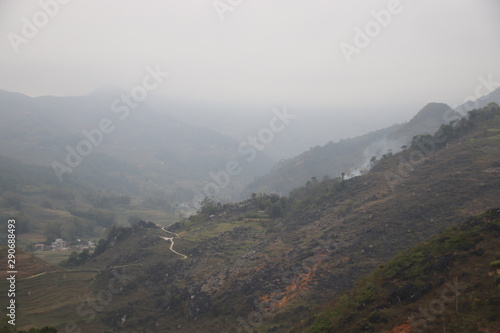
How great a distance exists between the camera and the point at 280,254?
34531 mm

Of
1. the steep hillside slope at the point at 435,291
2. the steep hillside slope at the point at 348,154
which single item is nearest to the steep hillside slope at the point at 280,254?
the steep hillside slope at the point at 435,291

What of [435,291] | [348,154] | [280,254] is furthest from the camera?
[348,154]

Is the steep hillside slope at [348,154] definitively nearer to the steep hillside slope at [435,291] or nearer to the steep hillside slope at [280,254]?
the steep hillside slope at [280,254]

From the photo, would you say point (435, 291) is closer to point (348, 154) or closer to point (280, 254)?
point (280, 254)

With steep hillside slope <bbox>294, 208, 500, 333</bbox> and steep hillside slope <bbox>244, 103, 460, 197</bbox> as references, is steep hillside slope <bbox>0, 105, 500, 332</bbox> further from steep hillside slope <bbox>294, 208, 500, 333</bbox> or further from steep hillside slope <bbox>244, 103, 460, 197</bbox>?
steep hillside slope <bbox>244, 103, 460, 197</bbox>

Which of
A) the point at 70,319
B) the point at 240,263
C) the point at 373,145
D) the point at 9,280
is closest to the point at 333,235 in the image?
the point at 240,263

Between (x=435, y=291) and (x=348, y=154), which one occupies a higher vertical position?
(x=348, y=154)

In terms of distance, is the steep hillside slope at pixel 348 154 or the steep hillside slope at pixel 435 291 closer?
the steep hillside slope at pixel 435 291

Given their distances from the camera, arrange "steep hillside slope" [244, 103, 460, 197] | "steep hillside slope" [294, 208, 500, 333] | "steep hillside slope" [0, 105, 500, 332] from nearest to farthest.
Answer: "steep hillside slope" [294, 208, 500, 333] → "steep hillside slope" [0, 105, 500, 332] → "steep hillside slope" [244, 103, 460, 197]

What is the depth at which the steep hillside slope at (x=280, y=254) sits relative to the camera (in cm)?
2600

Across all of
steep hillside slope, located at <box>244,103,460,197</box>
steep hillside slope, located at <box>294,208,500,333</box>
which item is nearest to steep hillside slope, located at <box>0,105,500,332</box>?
steep hillside slope, located at <box>294,208,500,333</box>

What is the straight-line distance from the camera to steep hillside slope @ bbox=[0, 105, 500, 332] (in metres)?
26.0

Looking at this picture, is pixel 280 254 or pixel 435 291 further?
pixel 280 254

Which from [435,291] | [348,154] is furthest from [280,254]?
[348,154]
